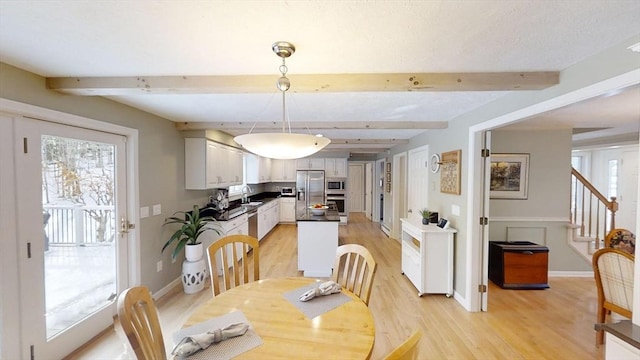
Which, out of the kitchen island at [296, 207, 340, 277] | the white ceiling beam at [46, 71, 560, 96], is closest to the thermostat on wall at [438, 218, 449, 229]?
the kitchen island at [296, 207, 340, 277]

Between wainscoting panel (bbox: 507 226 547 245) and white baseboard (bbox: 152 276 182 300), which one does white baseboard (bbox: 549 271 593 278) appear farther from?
white baseboard (bbox: 152 276 182 300)

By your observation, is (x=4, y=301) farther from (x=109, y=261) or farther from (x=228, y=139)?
(x=228, y=139)

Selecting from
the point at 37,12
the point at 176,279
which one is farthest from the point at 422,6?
the point at 176,279

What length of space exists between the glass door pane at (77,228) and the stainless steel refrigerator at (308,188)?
511 cm

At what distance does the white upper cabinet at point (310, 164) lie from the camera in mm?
7711

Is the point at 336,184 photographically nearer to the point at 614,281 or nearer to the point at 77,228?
the point at 614,281

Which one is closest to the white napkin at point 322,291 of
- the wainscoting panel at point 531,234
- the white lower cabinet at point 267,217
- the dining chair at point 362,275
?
the dining chair at point 362,275

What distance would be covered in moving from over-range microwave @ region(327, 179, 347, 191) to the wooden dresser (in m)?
4.66

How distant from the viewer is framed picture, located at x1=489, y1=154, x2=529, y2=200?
3.94 metres

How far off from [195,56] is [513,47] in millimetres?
2001

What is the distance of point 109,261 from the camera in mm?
2639

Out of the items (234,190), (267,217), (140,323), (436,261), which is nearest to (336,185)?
(267,217)

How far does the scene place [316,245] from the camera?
3965 mm

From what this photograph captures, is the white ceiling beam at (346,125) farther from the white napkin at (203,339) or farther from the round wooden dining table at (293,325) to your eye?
the white napkin at (203,339)
